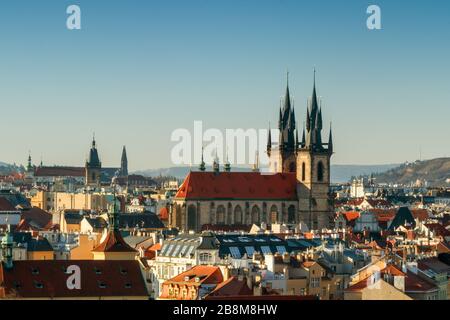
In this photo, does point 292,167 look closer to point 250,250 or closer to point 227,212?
point 227,212

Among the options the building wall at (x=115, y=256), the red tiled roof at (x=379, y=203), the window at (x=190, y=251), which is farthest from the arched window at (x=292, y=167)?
the building wall at (x=115, y=256)

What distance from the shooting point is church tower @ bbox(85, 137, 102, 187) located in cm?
16212

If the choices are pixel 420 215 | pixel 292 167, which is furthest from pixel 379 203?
pixel 292 167

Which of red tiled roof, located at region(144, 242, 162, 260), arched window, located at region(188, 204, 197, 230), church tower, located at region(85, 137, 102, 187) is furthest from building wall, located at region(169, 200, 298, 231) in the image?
church tower, located at region(85, 137, 102, 187)

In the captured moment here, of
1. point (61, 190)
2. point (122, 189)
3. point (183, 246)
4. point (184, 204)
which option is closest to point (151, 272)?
point (183, 246)

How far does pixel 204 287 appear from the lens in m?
40.3

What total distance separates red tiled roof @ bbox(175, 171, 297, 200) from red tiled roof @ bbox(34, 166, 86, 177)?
95.0 meters

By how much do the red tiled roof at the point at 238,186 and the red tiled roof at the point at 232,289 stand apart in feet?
174

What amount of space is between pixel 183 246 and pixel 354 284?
19395 millimetres

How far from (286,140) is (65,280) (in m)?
56.2

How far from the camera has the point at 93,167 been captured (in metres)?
163

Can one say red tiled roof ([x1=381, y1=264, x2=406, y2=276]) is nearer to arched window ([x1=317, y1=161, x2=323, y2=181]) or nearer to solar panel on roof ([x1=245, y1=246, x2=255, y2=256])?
solar panel on roof ([x1=245, y1=246, x2=255, y2=256])
